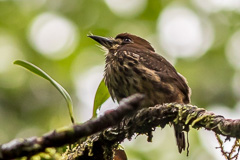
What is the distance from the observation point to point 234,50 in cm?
759

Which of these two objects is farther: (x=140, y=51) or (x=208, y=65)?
(x=208, y=65)

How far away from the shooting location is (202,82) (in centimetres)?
715

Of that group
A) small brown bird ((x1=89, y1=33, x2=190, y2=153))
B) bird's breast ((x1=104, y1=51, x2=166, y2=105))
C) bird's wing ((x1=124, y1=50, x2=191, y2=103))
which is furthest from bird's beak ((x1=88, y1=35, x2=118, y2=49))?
bird's breast ((x1=104, y1=51, x2=166, y2=105))

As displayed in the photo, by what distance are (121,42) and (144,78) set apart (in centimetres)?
92

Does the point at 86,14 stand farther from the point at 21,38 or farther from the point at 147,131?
the point at 147,131

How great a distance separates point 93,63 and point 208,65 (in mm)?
1766

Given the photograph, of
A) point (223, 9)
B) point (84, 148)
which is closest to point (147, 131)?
point (84, 148)

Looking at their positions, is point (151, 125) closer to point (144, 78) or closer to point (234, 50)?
point (144, 78)

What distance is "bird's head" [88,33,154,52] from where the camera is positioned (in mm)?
4098

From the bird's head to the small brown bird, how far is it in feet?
0.43

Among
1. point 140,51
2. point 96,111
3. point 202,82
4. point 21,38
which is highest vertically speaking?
point 21,38

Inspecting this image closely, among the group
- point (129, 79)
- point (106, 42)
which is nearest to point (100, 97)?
point (129, 79)

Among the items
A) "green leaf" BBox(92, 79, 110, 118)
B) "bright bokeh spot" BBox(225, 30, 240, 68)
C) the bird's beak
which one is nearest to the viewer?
"green leaf" BBox(92, 79, 110, 118)

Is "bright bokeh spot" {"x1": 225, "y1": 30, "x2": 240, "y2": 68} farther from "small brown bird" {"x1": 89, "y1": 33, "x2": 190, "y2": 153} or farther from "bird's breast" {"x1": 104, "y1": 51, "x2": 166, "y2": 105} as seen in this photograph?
"bird's breast" {"x1": 104, "y1": 51, "x2": 166, "y2": 105}
